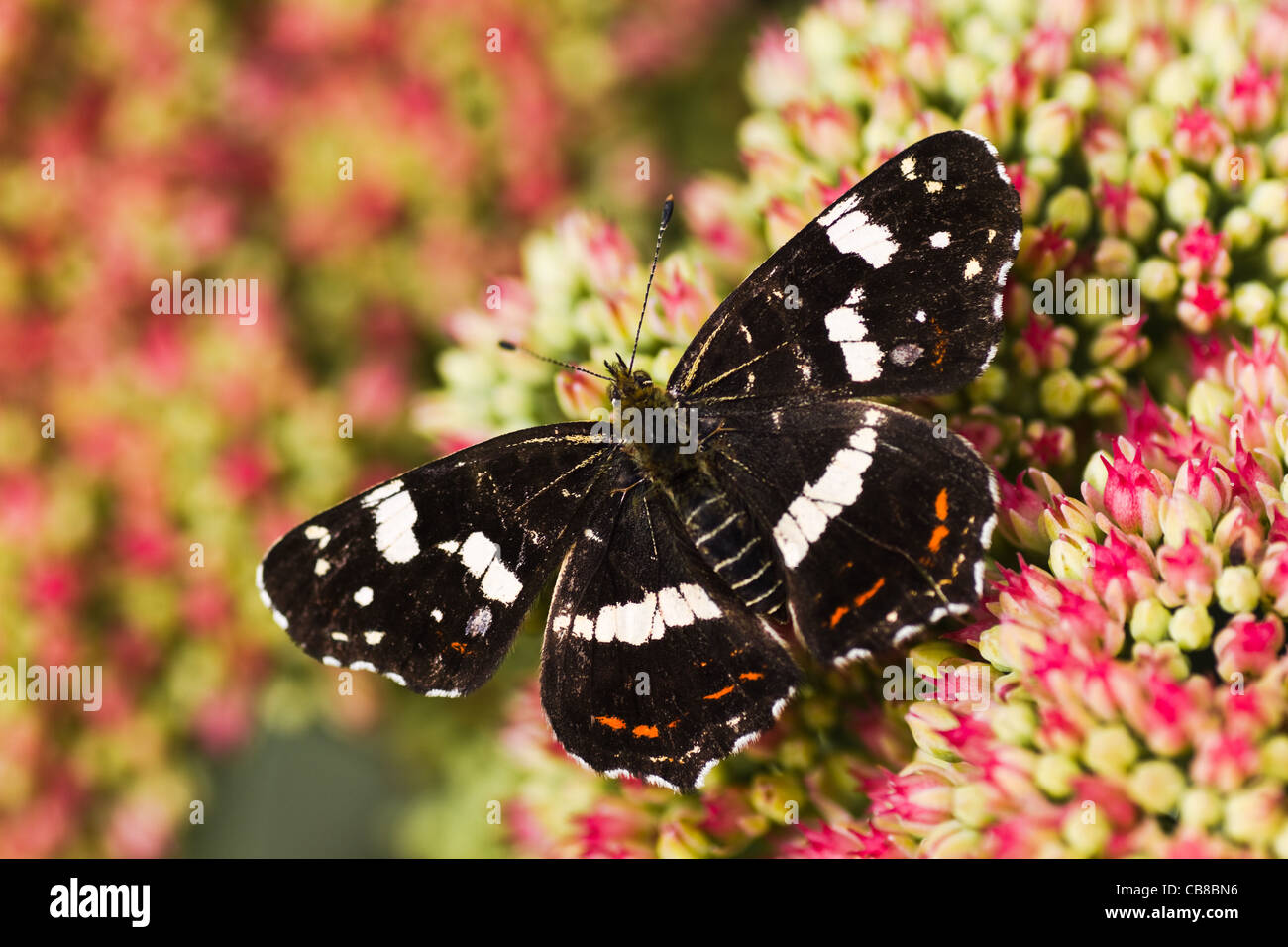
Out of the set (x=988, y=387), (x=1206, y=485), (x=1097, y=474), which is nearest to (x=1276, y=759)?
(x=1206, y=485)

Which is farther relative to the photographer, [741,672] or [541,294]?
[541,294]

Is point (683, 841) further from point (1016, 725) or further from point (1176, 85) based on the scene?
point (1176, 85)

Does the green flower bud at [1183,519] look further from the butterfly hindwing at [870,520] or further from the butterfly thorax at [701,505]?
the butterfly thorax at [701,505]

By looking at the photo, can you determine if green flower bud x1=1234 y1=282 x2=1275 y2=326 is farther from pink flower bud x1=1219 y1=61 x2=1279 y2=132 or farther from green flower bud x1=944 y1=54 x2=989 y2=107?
green flower bud x1=944 y1=54 x2=989 y2=107

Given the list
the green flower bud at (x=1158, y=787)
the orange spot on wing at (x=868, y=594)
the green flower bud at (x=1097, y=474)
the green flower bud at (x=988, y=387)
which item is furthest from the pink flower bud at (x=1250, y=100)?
the green flower bud at (x=1158, y=787)

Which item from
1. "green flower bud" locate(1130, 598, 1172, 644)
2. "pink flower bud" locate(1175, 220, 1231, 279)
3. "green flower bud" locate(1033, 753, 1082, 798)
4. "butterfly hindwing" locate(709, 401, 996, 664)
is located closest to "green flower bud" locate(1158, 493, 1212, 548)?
"green flower bud" locate(1130, 598, 1172, 644)

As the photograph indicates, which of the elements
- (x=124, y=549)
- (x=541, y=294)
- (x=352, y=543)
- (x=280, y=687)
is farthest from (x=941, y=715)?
(x=124, y=549)

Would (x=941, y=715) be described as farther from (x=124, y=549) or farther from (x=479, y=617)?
(x=124, y=549)
